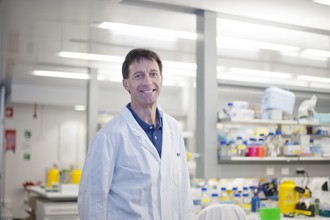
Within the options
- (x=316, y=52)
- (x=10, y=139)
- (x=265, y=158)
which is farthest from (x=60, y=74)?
(x=265, y=158)

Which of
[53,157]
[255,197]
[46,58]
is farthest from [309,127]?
[53,157]

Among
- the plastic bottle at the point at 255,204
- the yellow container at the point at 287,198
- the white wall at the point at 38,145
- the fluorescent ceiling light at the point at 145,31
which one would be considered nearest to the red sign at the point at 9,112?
the white wall at the point at 38,145

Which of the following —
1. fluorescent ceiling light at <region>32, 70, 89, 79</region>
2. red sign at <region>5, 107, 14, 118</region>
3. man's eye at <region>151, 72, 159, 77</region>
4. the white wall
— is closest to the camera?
man's eye at <region>151, 72, 159, 77</region>

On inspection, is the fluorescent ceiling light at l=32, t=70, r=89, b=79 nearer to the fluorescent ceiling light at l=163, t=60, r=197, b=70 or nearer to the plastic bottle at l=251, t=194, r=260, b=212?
the fluorescent ceiling light at l=163, t=60, r=197, b=70

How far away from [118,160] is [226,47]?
3.85 m

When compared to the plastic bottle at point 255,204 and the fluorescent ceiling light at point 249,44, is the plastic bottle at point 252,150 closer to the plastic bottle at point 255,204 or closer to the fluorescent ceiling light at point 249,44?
the plastic bottle at point 255,204

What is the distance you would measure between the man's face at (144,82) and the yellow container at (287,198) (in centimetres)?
215

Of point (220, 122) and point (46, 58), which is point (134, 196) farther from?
point (46, 58)

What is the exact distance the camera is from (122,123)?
2.20 m

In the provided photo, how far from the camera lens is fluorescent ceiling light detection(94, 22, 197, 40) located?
478cm

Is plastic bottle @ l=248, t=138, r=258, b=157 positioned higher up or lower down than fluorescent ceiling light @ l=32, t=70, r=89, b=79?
lower down

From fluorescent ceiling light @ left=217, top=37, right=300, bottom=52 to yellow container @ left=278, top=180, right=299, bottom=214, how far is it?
1945 millimetres

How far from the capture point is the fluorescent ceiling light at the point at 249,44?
208 inches

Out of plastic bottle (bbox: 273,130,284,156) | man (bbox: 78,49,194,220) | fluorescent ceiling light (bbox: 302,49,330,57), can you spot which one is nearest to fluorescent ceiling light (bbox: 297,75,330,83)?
fluorescent ceiling light (bbox: 302,49,330,57)
